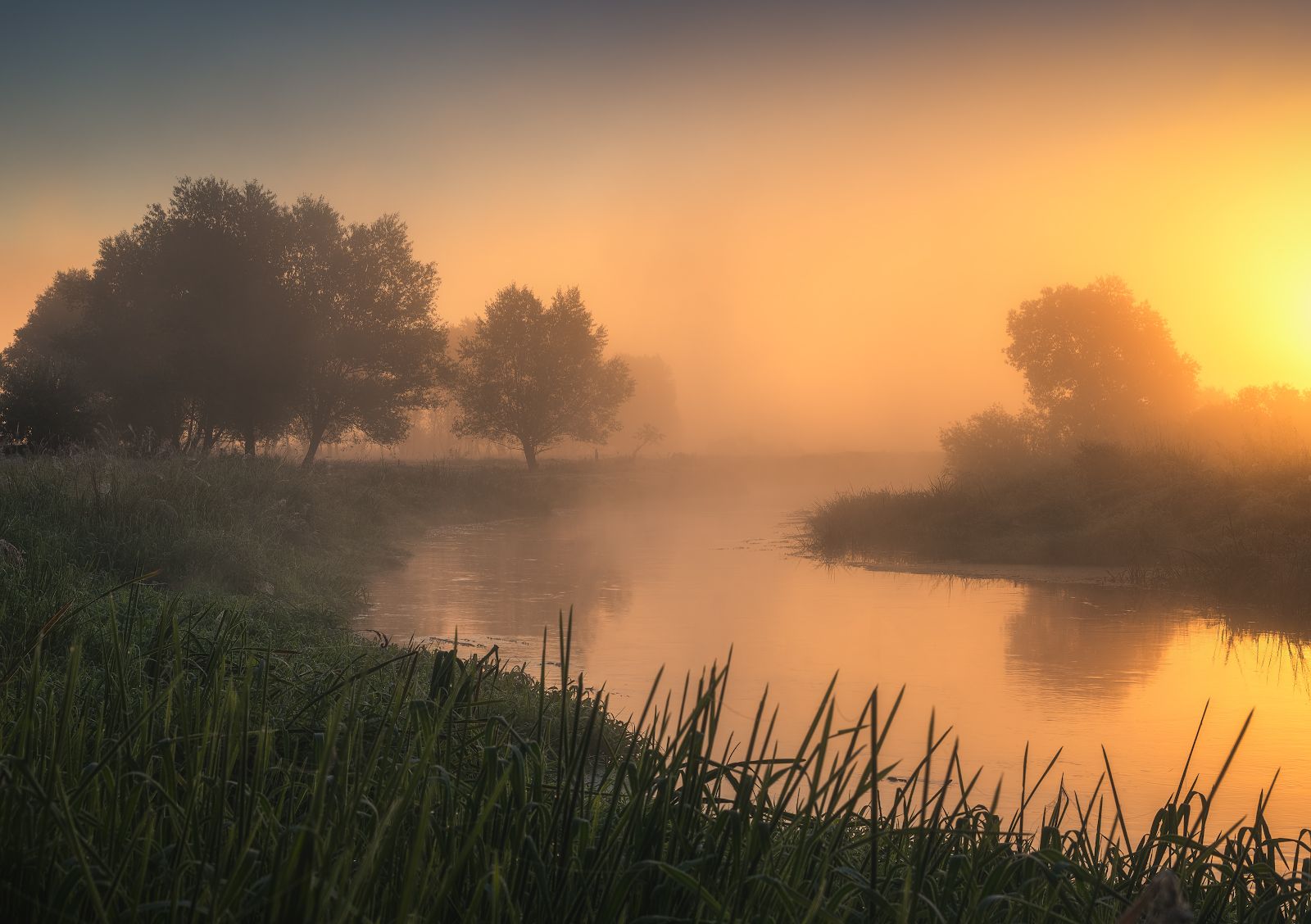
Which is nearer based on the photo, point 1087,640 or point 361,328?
point 1087,640

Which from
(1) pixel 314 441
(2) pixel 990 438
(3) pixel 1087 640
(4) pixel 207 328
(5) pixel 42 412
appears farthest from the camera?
(2) pixel 990 438

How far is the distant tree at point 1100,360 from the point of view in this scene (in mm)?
48125

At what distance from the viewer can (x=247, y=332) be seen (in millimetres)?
31500

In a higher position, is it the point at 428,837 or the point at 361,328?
the point at 361,328

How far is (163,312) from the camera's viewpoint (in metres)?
31.4

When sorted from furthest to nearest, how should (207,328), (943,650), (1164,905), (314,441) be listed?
(314,441)
(207,328)
(943,650)
(1164,905)

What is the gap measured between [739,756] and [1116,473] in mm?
18142

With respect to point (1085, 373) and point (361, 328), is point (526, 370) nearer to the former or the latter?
point (361, 328)

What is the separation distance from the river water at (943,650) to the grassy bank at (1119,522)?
5.73 ft

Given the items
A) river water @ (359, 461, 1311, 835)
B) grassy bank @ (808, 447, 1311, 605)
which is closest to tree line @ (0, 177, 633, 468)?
river water @ (359, 461, 1311, 835)

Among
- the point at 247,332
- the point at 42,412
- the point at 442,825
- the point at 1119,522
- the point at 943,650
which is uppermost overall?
the point at 247,332

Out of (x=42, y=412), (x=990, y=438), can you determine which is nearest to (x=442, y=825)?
(x=42, y=412)

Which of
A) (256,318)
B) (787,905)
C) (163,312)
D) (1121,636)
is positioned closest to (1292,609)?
(1121,636)

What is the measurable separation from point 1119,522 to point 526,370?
33.8 m
